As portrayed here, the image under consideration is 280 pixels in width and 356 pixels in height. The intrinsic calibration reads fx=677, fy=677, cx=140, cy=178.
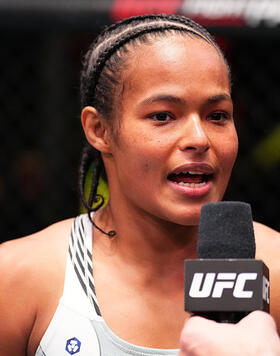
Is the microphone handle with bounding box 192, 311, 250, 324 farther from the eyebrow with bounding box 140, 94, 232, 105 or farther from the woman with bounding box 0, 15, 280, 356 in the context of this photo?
the eyebrow with bounding box 140, 94, 232, 105

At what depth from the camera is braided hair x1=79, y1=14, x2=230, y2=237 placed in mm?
1332

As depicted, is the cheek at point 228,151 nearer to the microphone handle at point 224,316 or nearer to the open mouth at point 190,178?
the open mouth at point 190,178

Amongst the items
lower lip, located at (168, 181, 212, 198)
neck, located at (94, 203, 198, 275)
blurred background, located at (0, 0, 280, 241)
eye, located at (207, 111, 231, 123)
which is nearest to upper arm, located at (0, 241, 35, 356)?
neck, located at (94, 203, 198, 275)

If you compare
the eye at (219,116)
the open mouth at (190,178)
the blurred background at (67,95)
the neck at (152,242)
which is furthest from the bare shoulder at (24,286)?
the blurred background at (67,95)

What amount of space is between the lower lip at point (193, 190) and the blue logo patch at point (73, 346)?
1.14ft

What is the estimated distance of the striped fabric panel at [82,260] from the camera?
1320mm

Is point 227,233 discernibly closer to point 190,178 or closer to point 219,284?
point 219,284

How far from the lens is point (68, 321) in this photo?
1288mm

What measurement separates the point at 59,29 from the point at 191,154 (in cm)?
119

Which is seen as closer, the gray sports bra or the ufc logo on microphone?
the ufc logo on microphone

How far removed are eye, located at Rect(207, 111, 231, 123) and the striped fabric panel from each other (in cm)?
37

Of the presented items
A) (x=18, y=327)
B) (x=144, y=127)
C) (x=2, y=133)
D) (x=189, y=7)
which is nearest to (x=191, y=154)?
(x=144, y=127)

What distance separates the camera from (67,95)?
103 inches

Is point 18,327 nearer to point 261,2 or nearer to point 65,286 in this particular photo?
point 65,286
